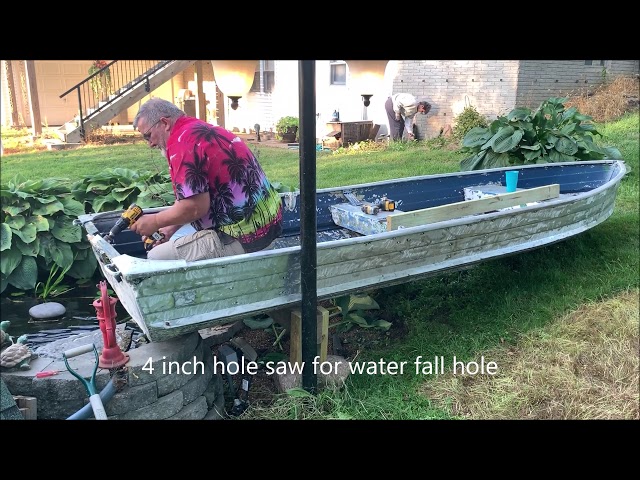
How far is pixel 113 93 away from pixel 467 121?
402 centimetres

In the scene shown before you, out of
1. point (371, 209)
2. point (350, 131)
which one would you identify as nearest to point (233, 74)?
point (371, 209)

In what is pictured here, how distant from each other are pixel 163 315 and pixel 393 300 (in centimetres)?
171

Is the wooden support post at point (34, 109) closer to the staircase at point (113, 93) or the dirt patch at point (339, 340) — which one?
the staircase at point (113, 93)

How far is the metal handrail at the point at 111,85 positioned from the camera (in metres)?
5.86

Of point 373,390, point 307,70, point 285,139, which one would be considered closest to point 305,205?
point 307,70

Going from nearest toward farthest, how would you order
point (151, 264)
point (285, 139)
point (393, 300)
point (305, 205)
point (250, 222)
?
point (151, 264) → point (305, 205) → point (250, 222) → point (393, 300) → point (285, 139)

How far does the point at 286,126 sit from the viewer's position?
6551 millimetres

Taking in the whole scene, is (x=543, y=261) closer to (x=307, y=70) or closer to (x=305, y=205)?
(x=305, y=205)

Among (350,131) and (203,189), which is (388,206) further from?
(350,131)

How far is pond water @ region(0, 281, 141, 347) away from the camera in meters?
3.04

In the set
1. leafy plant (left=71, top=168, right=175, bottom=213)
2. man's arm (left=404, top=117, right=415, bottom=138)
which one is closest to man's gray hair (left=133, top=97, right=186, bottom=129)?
leafy plant (left=71, top=168, right=175, bottom=213)

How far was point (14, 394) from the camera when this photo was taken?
2.15m

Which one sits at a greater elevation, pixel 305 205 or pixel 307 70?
pixel 307 70

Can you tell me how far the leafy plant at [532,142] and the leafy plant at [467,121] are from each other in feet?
3.99
